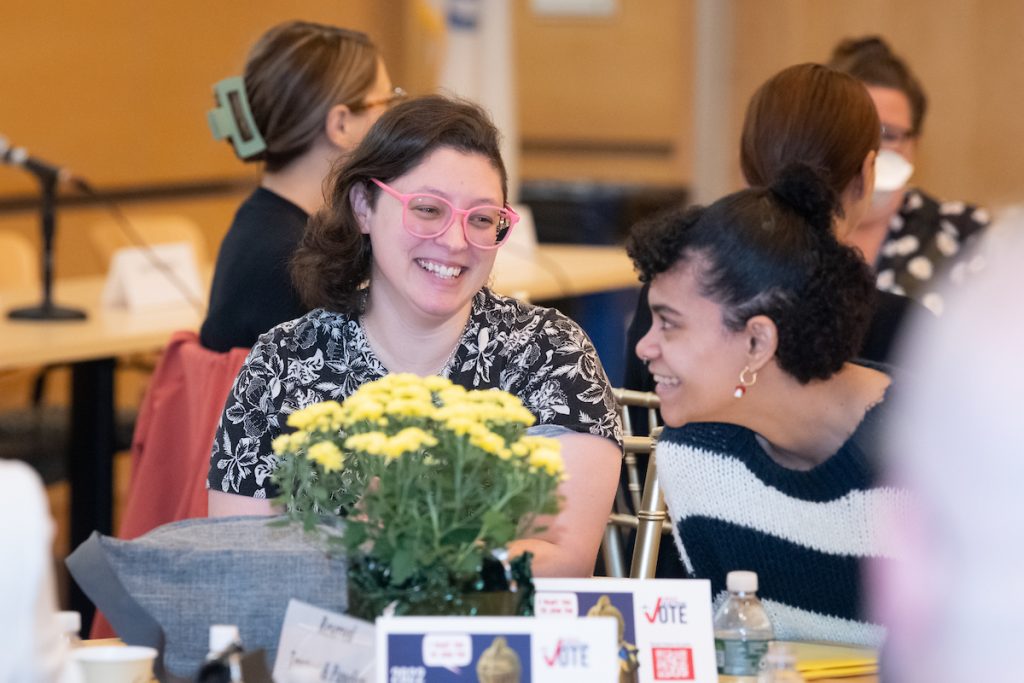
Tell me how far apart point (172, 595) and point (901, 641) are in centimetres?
84

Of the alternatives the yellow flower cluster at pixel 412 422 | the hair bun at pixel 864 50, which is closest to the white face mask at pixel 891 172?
the hair bun at pixel 864 50

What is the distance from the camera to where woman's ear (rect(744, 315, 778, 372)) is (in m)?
2.04

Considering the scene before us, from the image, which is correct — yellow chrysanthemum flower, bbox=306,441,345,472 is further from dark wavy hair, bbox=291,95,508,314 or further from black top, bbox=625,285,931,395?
black top, bbox=625,285,931,395

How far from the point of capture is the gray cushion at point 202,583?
5.09 ft

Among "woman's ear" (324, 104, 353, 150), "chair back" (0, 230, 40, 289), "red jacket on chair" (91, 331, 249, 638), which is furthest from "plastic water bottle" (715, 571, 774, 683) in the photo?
"chair back" (0, 230, 40, 289)

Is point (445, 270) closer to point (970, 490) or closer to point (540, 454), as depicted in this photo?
point (540, 454)

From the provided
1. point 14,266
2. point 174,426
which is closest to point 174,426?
point 174,426

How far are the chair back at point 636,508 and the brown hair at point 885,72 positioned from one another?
1.53 meters

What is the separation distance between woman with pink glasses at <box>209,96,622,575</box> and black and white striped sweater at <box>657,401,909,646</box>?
16 cm

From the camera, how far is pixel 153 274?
452 centimetres

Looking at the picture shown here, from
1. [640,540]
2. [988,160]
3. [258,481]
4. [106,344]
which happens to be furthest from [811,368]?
[988,160]

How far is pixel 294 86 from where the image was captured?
123 inches

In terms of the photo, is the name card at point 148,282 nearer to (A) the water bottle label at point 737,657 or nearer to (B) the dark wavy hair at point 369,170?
(B) the dark wavy hair at point 369,170

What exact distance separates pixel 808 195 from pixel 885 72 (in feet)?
6.54
